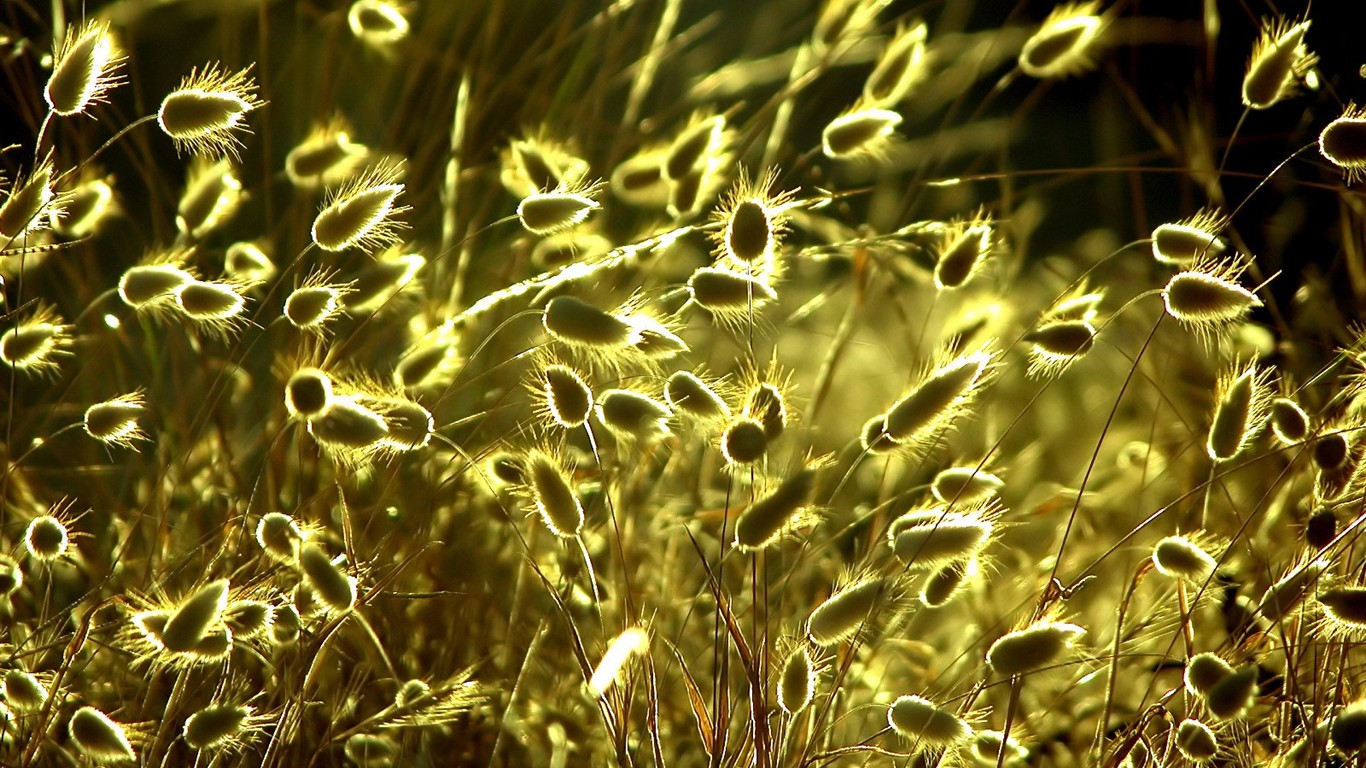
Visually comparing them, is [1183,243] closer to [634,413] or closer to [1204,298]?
[1204,298]

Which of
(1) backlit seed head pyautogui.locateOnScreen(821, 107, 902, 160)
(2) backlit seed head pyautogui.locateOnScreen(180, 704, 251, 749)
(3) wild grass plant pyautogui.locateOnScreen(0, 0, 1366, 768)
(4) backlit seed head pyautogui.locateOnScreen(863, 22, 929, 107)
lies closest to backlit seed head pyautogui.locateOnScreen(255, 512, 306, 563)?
(3) wild grass plant pyautogui.locateOnScreen(0, 0, 1366, 768)

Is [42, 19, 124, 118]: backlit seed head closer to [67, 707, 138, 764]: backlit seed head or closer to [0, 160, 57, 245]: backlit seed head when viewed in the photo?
[0, 160, 57, 245]: backlit seed head

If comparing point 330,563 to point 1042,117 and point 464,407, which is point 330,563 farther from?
point 1042,117

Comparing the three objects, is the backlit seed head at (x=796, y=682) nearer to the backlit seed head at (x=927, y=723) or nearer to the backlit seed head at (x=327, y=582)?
the backlit seed head at (x=927, y=723)

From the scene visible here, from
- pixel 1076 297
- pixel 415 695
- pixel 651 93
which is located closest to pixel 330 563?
pixel 415 695

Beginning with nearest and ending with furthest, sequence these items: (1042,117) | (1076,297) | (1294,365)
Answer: (1076,297) → (1294,365) → (1042,117)

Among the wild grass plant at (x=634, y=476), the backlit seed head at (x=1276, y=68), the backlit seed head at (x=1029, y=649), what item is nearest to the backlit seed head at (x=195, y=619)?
the wild grass plant at (x=634, y=476)
